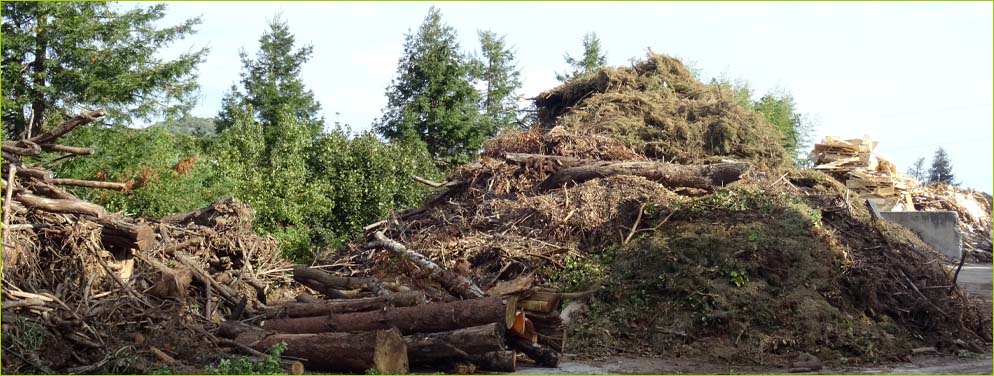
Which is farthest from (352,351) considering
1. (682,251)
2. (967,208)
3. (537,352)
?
(967,208)

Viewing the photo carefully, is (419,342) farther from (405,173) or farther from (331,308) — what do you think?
(405,173)

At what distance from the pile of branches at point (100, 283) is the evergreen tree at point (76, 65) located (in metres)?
12.5

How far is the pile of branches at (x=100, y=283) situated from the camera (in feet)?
24.7

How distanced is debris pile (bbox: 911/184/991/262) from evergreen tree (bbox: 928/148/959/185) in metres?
4.20

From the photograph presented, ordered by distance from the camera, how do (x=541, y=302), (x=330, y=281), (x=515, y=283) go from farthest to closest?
(x=330, y=281) < (x=515, y=283) < (x=541, y=302)

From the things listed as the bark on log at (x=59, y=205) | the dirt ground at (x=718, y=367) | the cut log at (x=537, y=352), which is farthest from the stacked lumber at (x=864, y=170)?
the bark on log at (x=59, y=205)

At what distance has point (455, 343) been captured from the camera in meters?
7.80

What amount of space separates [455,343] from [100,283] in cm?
404

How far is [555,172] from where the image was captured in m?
14.4

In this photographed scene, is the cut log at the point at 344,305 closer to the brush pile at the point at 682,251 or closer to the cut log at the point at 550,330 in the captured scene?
the brush pile at the point at 682,251

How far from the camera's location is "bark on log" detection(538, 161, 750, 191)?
1338 centimetres

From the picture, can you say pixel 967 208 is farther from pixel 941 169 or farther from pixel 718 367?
pixel 718 367

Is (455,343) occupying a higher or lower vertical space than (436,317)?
lower

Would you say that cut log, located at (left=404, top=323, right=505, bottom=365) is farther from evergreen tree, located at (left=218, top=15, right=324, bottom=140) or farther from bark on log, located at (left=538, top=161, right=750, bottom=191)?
evergreen tree, located at (left=218, top=15, right=324, bottom=140)
